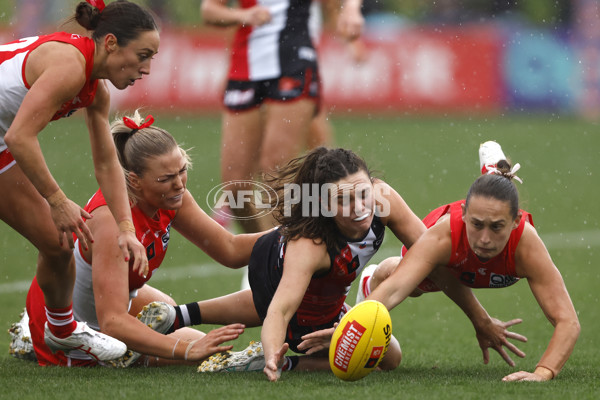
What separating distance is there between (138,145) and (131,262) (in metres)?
0.56

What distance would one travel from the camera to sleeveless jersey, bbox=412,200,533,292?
427 centimetres

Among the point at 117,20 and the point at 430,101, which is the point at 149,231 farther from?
the point at 430,101

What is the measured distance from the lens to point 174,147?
4.61m

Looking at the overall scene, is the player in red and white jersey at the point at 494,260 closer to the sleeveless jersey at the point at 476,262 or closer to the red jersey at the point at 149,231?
the sleeveless jersey at the point at 476,262

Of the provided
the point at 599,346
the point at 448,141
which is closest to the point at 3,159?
the point at 599,346

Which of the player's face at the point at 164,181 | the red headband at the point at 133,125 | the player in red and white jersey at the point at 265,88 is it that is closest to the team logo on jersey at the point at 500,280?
the player's face at the point at 164,181

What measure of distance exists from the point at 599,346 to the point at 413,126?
13.0 meters

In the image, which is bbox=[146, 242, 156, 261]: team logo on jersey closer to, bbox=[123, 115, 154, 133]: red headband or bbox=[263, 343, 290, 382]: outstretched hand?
bbox=[123, 115, 154, 133]: red headband

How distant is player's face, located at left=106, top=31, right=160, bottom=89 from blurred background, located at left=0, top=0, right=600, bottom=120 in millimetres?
13070

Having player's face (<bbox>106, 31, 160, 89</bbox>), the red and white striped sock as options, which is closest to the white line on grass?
the red and white striped sock

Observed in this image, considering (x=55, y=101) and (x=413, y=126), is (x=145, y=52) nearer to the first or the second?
(x=55, y=101)

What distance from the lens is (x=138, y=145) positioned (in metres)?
A: 4.66

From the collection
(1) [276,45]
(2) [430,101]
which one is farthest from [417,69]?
(1) [276,45]

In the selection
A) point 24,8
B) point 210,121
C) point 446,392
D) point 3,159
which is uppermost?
point 3,159
